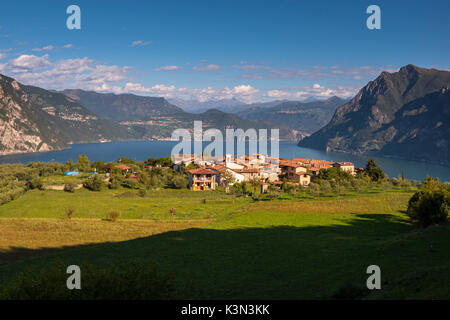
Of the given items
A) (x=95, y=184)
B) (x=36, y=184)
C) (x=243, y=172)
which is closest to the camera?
(x=95, y=184)

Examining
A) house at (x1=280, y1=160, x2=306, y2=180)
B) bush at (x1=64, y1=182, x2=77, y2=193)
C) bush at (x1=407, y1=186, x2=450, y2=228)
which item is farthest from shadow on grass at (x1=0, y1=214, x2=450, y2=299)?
house at (x1=280, y1=160, x2=306, y2=180)

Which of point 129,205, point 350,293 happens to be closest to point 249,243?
point 350,293

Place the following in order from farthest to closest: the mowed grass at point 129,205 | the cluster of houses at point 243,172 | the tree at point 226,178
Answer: the tree at point 226,178
the cluster of houses at point 243,172
the mowed grass at point 129,205

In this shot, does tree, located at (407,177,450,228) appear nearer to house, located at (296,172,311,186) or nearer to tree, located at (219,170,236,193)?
tree, located at (219,170,236,193)

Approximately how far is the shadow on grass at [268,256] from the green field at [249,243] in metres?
0.07

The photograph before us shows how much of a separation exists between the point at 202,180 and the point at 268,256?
62312mm

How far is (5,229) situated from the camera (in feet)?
144

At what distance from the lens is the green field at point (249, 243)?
19.5 meters

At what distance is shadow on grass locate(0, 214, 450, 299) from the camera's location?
65.6 ft

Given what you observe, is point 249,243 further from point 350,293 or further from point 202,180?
point 202,180

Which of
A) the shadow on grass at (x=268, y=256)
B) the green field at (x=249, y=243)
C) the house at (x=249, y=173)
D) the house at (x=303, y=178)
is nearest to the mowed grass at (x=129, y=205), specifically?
the green field at (x=249, y=243)

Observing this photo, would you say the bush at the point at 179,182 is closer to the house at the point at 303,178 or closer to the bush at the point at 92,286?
the house at the point at 303,178

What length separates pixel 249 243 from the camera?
34.4m

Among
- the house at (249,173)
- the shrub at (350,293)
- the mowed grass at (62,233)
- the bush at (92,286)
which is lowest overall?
the mowed grass at (62,233)
